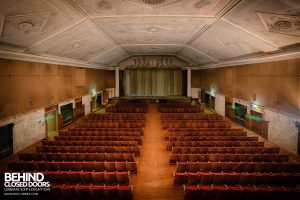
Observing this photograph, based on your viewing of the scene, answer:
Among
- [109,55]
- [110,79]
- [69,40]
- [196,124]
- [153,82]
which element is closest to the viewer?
[69,40]

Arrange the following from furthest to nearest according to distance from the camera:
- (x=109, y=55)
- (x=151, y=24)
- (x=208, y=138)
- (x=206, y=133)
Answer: (x=109, y=55) → (x=206, y=133) → (x=208, y=138) → (x=151, y=24)

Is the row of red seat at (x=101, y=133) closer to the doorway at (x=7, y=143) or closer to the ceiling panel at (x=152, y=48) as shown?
the doorway at (x=7, y=143)

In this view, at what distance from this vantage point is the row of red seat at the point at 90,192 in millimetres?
5242

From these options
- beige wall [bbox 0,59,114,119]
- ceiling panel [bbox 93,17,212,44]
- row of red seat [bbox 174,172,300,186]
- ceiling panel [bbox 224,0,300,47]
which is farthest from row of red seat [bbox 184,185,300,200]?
beige wall [bbox 0,59,114,119]

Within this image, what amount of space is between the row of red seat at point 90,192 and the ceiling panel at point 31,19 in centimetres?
505

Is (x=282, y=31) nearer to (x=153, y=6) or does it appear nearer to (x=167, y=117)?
(x=153, y=6)

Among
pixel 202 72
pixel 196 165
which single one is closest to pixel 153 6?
pixel 196 165

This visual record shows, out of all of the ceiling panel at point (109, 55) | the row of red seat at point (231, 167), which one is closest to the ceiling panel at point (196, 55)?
the ceiling panel at point (109, 55)

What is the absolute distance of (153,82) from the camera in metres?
26.4

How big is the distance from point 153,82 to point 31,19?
66.6 feet

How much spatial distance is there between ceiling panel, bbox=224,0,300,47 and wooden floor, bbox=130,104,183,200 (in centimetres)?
584

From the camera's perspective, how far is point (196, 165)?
6629 millimetres

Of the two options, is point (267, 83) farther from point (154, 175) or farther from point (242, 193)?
point (154, 175)

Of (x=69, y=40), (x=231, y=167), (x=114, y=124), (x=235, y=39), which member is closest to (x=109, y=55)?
(x=114, y=124)
